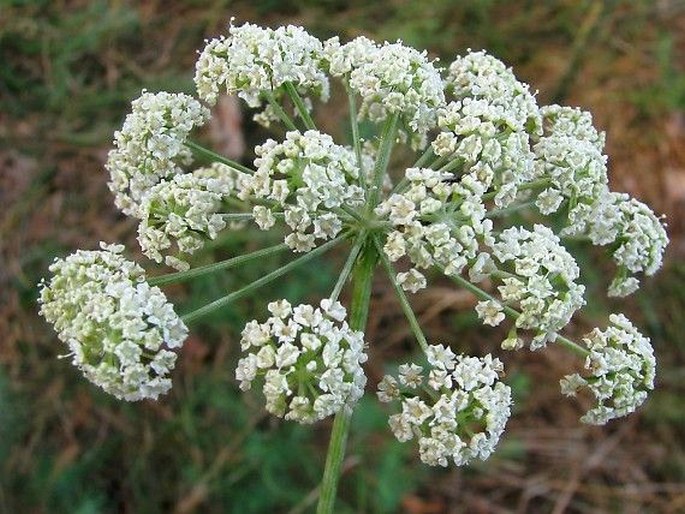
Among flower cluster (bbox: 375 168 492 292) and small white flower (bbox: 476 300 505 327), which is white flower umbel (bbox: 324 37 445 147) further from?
small white flower (bbox: 476 300 505 327)

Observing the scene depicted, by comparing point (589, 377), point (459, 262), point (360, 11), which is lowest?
point (589, 377)

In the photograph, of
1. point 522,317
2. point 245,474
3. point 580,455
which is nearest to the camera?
point 522,317

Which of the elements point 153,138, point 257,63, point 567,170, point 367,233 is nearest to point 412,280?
point 367,233

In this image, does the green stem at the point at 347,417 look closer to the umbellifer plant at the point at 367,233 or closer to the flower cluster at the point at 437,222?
the umbellifer plant at the point at 367,233

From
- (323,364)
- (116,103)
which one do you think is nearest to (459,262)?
(323,364)

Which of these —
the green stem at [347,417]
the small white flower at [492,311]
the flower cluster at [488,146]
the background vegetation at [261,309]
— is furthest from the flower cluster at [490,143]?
the background vegetation at [261,309]

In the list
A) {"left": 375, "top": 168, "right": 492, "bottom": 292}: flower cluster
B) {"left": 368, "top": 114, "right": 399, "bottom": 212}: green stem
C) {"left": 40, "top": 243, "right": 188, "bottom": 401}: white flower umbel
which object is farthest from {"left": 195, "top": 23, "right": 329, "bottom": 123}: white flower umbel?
{"left": 40, "top": 243, "right": 188, "bottom": 401}: white flower umbel

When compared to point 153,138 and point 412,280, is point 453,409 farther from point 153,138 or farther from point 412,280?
point 153,138

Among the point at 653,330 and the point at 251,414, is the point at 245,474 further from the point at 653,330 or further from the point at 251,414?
the point at 653,330
